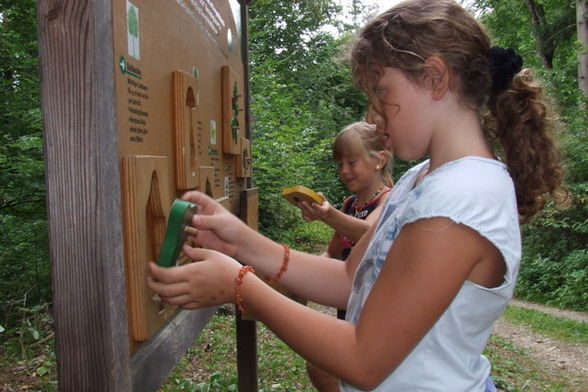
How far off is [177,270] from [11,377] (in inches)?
97.0

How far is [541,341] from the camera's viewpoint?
20.5 ft

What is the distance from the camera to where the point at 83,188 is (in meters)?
0.91

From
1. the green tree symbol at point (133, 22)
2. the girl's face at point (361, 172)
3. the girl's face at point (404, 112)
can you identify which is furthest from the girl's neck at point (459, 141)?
the girl's face at point (361, 172)

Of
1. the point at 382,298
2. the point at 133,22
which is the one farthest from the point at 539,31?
the point at 133,22

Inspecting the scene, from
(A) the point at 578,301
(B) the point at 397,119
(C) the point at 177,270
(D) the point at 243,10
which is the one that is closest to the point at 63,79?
(C) the point at 177,270

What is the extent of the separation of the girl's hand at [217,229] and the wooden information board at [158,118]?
3.0 inches

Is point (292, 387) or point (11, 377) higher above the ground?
point (11, 377)

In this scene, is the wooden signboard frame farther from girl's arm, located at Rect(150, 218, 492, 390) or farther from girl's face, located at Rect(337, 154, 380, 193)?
girl's face, located at Rect(337, 154, 380, 193)

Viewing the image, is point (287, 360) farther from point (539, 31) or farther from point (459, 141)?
point (539, 31)

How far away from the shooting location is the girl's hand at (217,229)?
1.44 m

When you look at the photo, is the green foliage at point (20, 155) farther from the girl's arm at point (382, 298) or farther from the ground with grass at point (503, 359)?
the girl's arm at point (382, 298)

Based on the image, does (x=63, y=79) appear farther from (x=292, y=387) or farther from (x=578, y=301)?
(x=578, y=301)

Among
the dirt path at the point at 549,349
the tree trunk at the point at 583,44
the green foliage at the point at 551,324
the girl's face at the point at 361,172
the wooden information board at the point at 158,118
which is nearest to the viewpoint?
the wooden information board at the point at 158,118

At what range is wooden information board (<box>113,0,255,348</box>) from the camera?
1.00 metres
